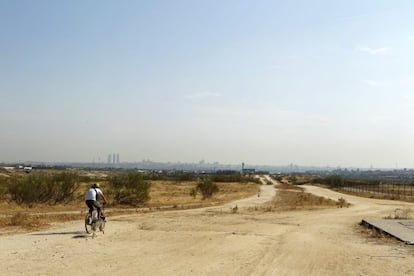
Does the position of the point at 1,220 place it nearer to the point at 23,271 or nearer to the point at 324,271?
the point at 23,271

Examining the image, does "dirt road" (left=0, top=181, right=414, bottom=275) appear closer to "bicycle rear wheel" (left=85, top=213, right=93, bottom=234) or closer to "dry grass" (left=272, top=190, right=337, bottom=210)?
"bicycle rear wheel" (left=85, top=213, right=93, bottom=234)

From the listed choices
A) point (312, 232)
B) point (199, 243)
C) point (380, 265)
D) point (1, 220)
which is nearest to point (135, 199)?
point (1, 220)

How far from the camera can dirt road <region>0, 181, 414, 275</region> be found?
1382cm

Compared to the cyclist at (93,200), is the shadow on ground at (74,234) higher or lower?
lower

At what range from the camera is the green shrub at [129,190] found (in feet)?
150

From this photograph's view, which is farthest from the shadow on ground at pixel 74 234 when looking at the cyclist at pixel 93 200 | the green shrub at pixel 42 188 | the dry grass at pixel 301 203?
the dry grass at pixel 301 203

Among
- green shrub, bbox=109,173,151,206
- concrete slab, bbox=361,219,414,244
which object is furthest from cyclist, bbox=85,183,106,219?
green shrub, bbox=109,173,151,206

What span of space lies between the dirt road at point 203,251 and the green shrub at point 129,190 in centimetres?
1977

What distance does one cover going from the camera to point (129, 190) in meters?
46.5

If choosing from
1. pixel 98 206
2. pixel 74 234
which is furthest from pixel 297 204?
pixel 74 234

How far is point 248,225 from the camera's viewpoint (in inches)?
1048

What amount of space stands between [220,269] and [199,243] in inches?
212

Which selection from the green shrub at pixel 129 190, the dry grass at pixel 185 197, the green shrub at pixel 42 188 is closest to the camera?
the green shrub at pixel 42 188

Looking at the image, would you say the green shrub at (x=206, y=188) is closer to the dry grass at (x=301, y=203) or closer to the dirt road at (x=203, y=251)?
the dry grass at (x=301, y=203)
